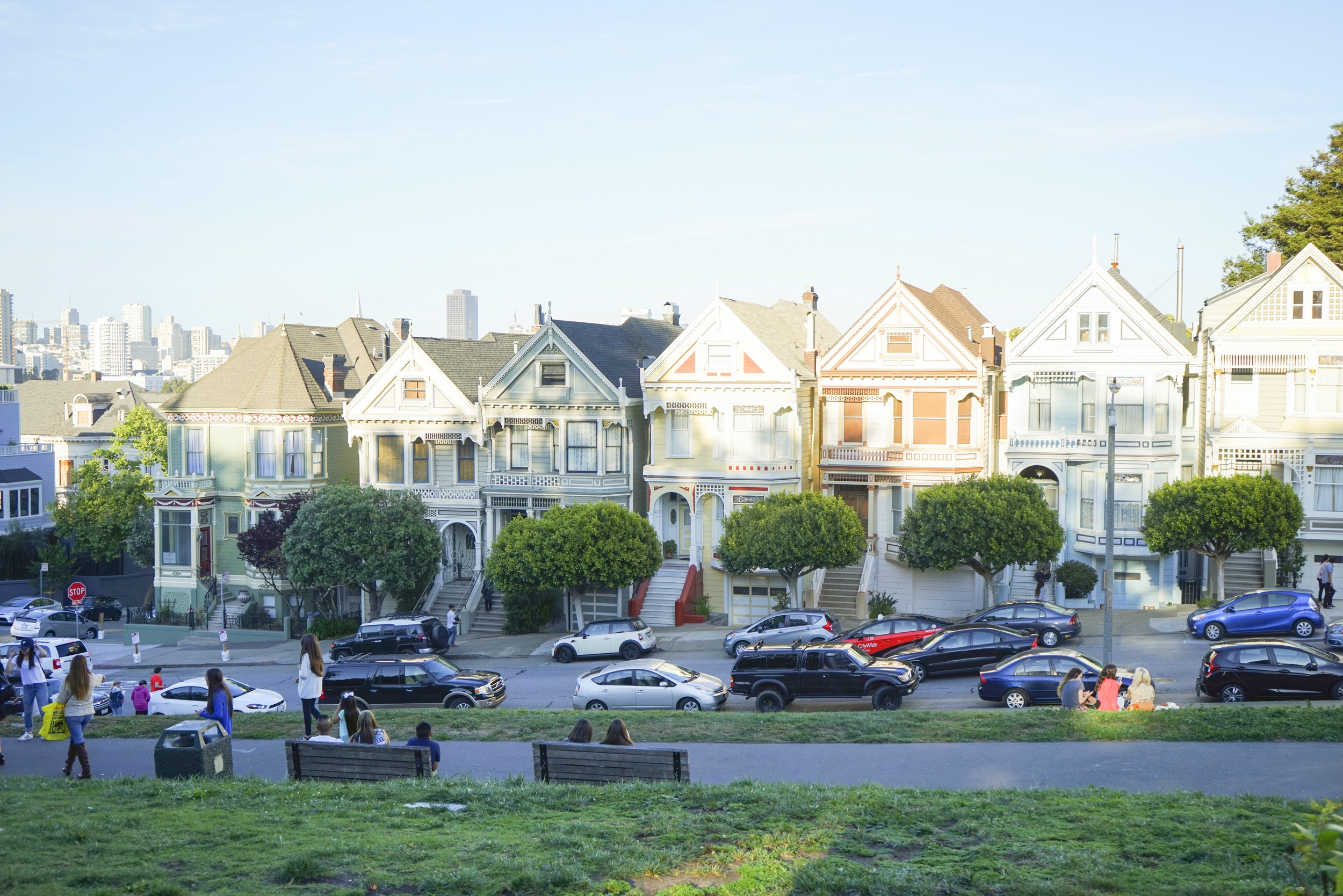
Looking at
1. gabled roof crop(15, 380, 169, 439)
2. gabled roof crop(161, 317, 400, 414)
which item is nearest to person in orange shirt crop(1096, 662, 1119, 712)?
gabled roof crop(161, 317, 400, 414)

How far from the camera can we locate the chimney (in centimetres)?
5106

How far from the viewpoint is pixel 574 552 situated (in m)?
40.3

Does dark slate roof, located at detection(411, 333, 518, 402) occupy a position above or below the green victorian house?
above

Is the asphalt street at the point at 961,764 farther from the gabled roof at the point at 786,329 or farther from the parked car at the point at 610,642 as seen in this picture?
the gabled roof at the point at 786,329

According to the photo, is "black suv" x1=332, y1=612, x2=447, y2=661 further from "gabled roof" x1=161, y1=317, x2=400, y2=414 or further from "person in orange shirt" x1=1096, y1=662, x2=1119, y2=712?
"person in orange shirt" x1=1096, y1=662, x2=1119, y2=712

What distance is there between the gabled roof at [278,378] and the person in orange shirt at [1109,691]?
3607cm

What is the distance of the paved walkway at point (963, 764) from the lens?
16812 millimetres

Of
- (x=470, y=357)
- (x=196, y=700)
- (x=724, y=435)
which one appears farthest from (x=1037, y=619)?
(x=470, y=357)

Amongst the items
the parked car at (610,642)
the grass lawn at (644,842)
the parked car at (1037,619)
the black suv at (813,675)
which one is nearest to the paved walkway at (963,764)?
the grass lawn at (644,842)

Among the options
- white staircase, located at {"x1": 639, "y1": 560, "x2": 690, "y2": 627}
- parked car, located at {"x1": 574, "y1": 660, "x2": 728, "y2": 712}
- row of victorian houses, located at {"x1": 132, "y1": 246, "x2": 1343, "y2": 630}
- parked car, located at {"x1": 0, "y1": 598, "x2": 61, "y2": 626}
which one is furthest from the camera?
parked car, located at {"x1": 0, "y1": 598, "x2": 61, "y2": 626}

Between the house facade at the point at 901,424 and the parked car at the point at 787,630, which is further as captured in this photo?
the house facade at the point at 901,424

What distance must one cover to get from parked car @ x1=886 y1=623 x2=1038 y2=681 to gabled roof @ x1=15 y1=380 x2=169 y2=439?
64.6 meters

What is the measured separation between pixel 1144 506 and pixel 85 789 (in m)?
34.5

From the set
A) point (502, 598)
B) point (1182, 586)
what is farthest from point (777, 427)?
point (1182, 586)
